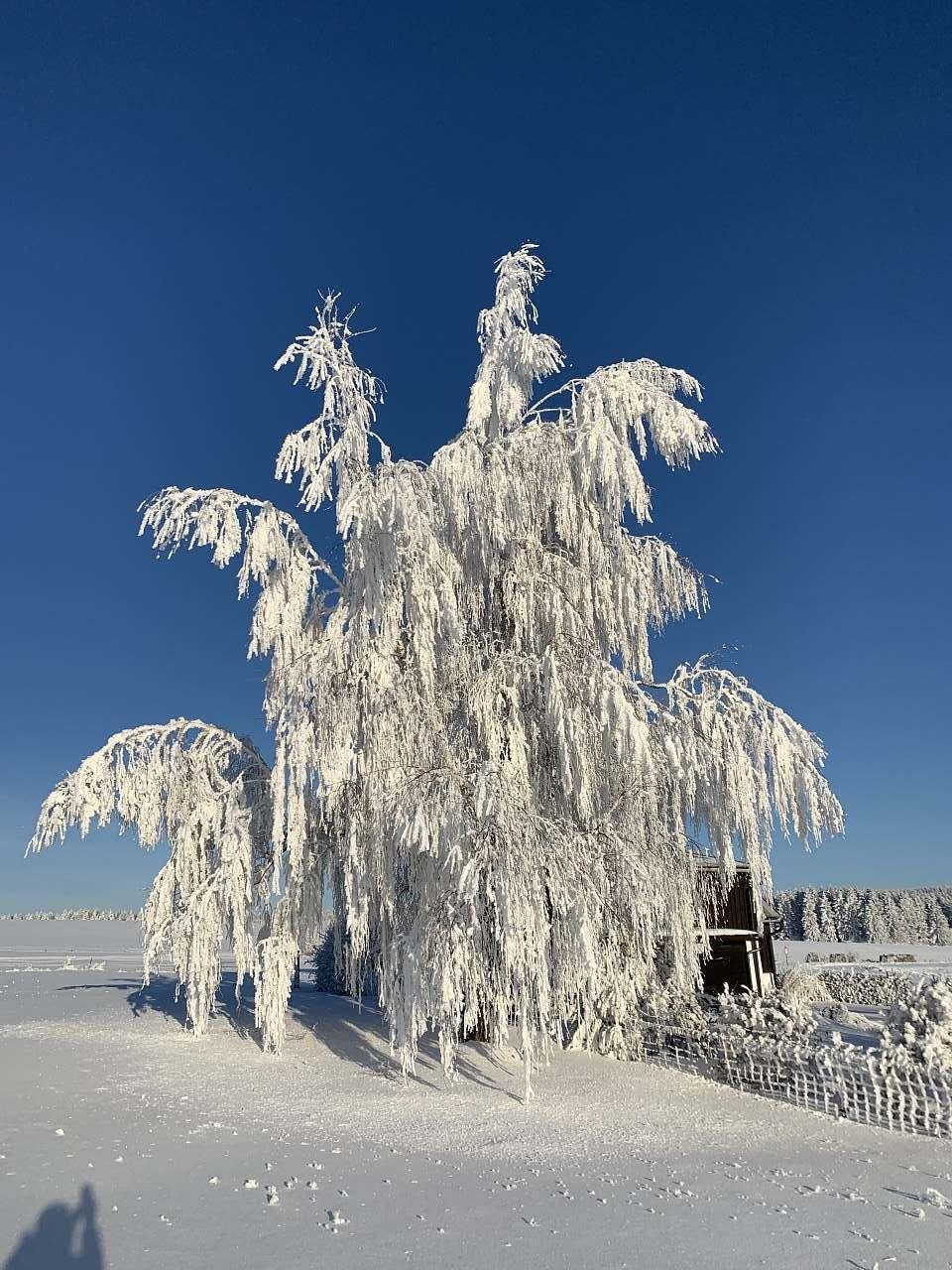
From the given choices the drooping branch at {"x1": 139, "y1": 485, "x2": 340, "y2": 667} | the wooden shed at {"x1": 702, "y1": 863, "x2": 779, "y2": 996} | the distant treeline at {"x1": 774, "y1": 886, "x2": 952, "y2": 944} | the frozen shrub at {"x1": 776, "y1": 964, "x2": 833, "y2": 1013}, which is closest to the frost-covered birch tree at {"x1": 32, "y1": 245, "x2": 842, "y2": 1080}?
the drooping branch at {"x1": 139, "y1": 485, "x2": 340, "y2": 667}

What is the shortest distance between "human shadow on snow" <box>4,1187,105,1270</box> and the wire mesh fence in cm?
642

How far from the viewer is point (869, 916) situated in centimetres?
6228

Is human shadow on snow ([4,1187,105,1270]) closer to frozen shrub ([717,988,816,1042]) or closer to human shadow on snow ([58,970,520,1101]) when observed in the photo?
human shadow on snow ([58,970,520,1101])

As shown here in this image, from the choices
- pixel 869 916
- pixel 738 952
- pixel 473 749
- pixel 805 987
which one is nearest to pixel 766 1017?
pixel 473 749

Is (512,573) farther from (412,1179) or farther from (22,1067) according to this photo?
(22,1067)

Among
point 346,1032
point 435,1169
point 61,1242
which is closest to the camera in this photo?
point 61,1242

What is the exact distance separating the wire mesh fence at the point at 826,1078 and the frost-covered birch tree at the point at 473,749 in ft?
2.65

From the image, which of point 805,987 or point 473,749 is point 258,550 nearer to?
point 473,749

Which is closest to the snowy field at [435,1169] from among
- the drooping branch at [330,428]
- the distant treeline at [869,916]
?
the drooping branch at [330,428]

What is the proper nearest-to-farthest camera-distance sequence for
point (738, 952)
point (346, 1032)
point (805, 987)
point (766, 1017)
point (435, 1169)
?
point (435, 1169)
point (766, 1017)
point (346, 1032)
point (738, 952)
point (805, 987)

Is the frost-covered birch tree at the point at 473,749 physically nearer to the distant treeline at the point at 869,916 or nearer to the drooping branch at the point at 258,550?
the drooping branch at the point at 258,550

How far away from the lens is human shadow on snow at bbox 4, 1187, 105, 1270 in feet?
12.8

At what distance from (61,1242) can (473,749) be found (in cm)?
573

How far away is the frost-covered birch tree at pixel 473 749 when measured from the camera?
8.15 m
